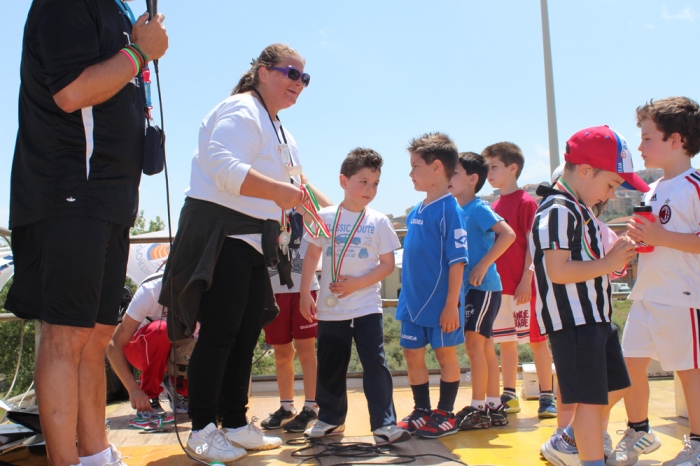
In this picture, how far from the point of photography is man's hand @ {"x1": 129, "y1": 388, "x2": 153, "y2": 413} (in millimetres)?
3808

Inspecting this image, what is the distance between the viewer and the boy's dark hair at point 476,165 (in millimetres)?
4336

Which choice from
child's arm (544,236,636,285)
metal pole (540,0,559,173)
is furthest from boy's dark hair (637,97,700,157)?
metal pole (540,0,559,173)

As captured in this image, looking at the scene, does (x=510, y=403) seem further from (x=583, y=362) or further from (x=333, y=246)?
(x=583, y=362)

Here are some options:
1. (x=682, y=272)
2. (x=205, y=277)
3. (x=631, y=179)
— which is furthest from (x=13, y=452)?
(x=682, y=272)

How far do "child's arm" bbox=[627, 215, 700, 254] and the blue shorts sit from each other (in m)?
1.18

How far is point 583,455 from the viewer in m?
2.45

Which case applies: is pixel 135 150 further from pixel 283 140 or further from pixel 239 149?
pixel 283 140

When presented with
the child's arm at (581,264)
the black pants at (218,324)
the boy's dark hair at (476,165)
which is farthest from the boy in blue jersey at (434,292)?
the black pants at (218,324)

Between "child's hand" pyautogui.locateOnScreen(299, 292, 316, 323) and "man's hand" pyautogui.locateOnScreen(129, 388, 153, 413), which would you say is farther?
"man's hand" pyautogui.locateOnScreen(129, 388, 153, 413)

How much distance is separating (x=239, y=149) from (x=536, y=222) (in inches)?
52.1

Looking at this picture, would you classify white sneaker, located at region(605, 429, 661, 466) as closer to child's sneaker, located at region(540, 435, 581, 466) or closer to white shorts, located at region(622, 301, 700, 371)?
child's sneaker, located at region(540, 435, 581, 466)

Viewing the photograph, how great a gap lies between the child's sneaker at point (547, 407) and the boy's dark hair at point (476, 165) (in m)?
1.46

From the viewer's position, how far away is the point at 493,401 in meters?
3.92

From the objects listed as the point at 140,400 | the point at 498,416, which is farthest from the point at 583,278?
the point at 140,400
